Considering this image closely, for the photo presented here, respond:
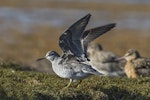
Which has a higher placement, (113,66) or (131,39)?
(131,39)

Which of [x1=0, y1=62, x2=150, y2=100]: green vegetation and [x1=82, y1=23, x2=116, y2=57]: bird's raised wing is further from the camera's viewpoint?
[x1=82, y1=23, x2=116, y2=57]: bird's raised wing

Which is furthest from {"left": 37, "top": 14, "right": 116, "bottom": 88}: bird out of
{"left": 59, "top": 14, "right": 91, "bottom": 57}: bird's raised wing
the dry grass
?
the dry grass

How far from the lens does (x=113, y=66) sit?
66.5 feet

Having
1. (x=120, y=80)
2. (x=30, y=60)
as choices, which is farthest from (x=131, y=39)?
(x=120, y=80)

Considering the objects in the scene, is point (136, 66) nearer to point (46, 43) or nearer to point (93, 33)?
point (93, 33)

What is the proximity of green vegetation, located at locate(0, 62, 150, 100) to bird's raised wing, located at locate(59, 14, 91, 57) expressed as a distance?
599mm

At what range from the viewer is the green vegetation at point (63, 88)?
1116 cm

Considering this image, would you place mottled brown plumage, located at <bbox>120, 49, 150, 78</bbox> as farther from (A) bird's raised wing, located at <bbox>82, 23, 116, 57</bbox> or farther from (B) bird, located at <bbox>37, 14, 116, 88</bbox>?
(B) bird, located at <bbox>37, 14, 116, 88</bbox>

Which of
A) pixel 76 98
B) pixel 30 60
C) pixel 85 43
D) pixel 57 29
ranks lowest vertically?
pixel 76 98

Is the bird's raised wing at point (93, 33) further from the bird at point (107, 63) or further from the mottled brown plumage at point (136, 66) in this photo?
the bird at point (107, 63)

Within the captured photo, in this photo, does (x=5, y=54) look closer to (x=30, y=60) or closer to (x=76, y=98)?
(x=30, y=60)

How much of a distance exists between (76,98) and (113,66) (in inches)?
359

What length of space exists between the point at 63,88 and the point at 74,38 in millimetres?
1076

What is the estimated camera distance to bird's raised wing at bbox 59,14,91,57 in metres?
12.0
